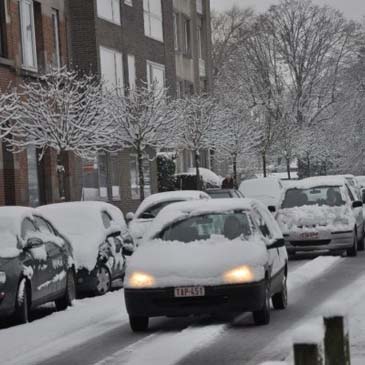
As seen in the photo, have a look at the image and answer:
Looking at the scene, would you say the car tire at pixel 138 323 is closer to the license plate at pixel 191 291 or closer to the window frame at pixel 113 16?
the license plate at pixel 191 291

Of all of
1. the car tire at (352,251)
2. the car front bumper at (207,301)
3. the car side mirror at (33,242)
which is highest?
the car side mirror at (33,242)

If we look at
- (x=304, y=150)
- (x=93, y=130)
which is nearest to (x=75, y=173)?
(x=93, y=130)

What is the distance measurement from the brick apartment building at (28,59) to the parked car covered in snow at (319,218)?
25.6ft

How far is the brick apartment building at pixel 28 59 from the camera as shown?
26969mm

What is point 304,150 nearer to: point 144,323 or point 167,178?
point 167,178

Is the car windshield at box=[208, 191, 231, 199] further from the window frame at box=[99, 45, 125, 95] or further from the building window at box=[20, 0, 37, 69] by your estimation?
the building window at box=[20, 0, 37, 69]

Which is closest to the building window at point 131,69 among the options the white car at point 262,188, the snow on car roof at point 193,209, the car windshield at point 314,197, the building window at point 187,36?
the white car at point 262,188

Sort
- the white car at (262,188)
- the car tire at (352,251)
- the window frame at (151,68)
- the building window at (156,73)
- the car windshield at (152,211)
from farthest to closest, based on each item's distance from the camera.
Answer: the building window at (156,73) → the window frame at (151,68) → the white car at (262,188) → the car tire at (352,251) → the car windshield at (152,211)

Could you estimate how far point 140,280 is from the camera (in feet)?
38.6

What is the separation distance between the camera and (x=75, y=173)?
3241 cm

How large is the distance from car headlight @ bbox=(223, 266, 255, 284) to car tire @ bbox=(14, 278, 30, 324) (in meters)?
2.74

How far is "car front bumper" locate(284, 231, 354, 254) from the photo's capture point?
21969 mm

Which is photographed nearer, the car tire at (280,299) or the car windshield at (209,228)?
the car windshield at (209,228)

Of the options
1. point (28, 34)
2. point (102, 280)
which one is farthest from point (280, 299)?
point (28, 34)
